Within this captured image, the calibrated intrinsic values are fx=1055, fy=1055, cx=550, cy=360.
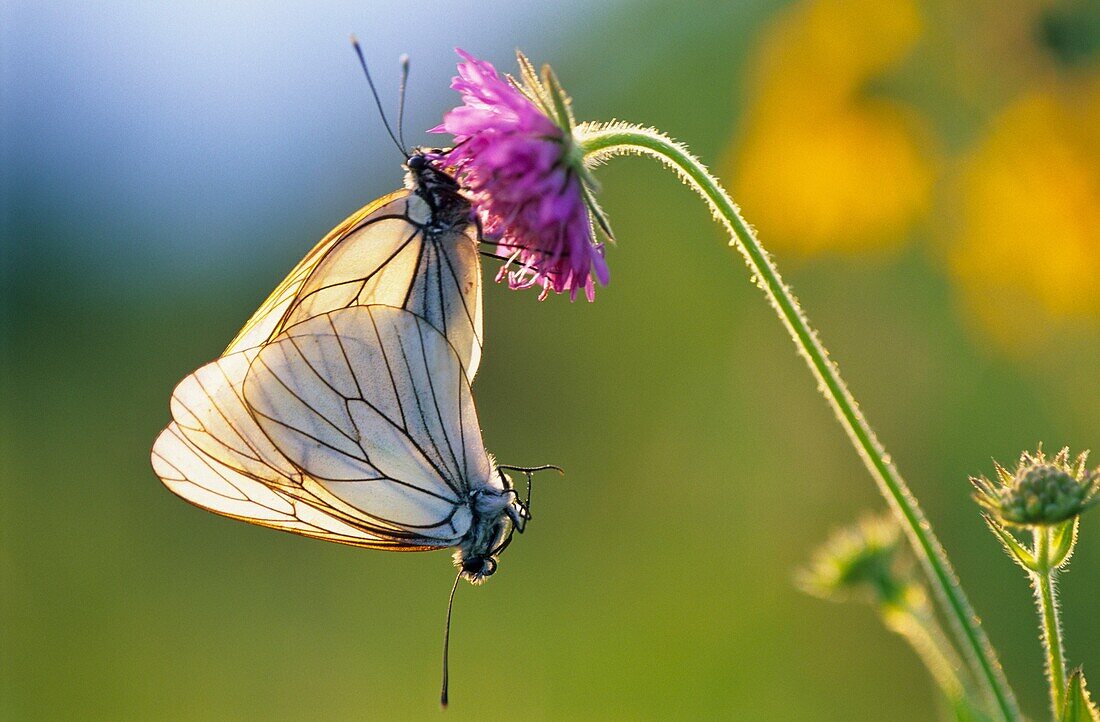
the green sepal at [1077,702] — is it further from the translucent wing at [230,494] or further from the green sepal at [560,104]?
the translucent wing at [230,494]

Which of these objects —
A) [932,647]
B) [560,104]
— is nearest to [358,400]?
[560,104]

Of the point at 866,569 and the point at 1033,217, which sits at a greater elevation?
the point at 1033,217

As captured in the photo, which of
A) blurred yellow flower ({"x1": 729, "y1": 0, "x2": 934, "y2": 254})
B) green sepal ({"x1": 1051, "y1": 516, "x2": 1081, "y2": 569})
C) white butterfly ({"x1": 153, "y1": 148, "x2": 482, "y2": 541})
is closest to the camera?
green sepal ({"x1": 1051, "y1": 516, "x2": 1081, "y2": 569})

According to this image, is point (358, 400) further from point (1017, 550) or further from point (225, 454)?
point (1017, 550)

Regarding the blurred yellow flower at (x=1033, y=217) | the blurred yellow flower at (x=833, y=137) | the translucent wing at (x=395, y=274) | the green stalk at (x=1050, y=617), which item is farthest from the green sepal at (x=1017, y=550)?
the blurred yellow flower at (x=833, y=137)

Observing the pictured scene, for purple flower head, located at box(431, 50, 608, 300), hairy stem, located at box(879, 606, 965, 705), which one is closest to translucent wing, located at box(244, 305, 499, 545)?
purple flower head, located at box(431, 50, 608, 300)

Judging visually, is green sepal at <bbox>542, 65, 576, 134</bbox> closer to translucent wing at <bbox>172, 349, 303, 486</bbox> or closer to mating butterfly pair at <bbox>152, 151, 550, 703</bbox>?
mating butterfly pair at <bbox>152, 151, 550, 703</bbox>
